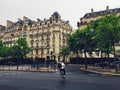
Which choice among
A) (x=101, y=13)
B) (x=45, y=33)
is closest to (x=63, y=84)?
(x=101, y=13)

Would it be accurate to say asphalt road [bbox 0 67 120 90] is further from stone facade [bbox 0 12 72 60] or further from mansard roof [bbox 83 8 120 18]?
stone facade [bbox 0 12 72 60]

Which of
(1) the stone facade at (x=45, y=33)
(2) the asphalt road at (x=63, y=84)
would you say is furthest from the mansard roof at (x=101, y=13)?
(2) the asphalt road at (x=63, y=84)

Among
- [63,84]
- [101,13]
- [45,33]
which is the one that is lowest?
[63,84]

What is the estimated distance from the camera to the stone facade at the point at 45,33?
97.4 m

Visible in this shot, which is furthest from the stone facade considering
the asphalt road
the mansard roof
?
the asphalt road

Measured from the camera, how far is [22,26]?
111312 mm

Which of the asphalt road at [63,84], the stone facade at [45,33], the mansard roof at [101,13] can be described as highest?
the mansard roof at [101,13]

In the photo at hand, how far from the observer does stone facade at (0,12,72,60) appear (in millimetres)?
97438

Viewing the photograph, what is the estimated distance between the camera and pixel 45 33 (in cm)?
10088

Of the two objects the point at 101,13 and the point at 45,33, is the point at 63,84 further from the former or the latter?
the point at 45,33

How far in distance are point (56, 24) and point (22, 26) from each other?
20953 mm

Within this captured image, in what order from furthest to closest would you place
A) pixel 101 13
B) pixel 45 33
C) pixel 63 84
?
pixel 45 33, pixel 101 13, pixel 63 84

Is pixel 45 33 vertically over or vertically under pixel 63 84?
over

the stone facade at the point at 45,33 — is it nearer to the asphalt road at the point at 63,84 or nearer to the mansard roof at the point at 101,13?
the mansard roof at the point at 101,13
